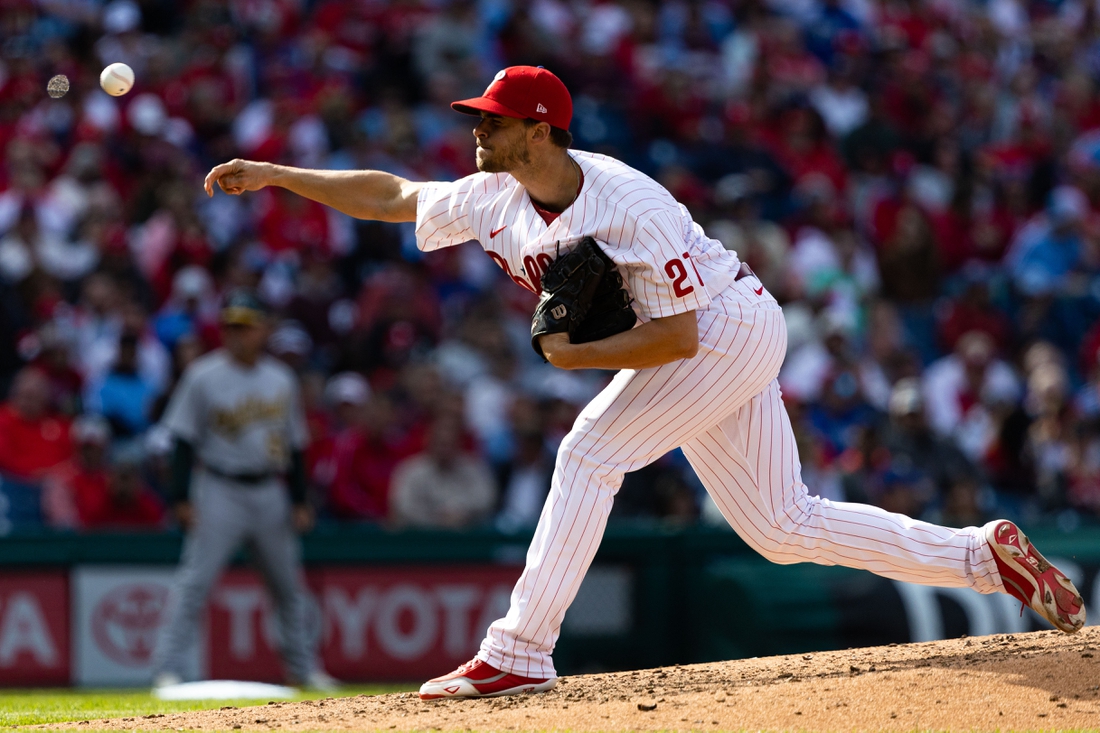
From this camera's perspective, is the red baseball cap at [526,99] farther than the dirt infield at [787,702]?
Yes

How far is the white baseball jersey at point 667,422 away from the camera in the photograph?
442 centimetres

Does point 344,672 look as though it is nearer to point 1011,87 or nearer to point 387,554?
point 387,554

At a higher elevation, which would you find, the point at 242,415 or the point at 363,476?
the point at 242,415

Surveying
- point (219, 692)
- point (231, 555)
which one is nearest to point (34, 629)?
point (231, 555)

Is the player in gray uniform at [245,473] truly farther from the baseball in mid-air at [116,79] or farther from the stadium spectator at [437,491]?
the baseball in mid-air at [116,79]

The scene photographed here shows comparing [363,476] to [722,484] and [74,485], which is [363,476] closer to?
[74,485]

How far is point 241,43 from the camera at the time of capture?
13.4m

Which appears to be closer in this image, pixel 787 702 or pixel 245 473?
pixel 787 702

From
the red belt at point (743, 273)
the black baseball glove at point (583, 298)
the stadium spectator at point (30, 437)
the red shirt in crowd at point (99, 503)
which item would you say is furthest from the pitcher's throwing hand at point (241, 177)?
the stadium spectator at point (30, 437)

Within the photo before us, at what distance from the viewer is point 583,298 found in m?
4.30

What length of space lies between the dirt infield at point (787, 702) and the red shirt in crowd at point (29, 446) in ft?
16.3

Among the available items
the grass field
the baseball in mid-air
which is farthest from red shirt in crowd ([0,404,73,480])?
the baseball in mid-air

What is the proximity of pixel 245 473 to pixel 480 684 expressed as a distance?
4.51m

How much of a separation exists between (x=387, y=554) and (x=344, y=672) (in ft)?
2.57
